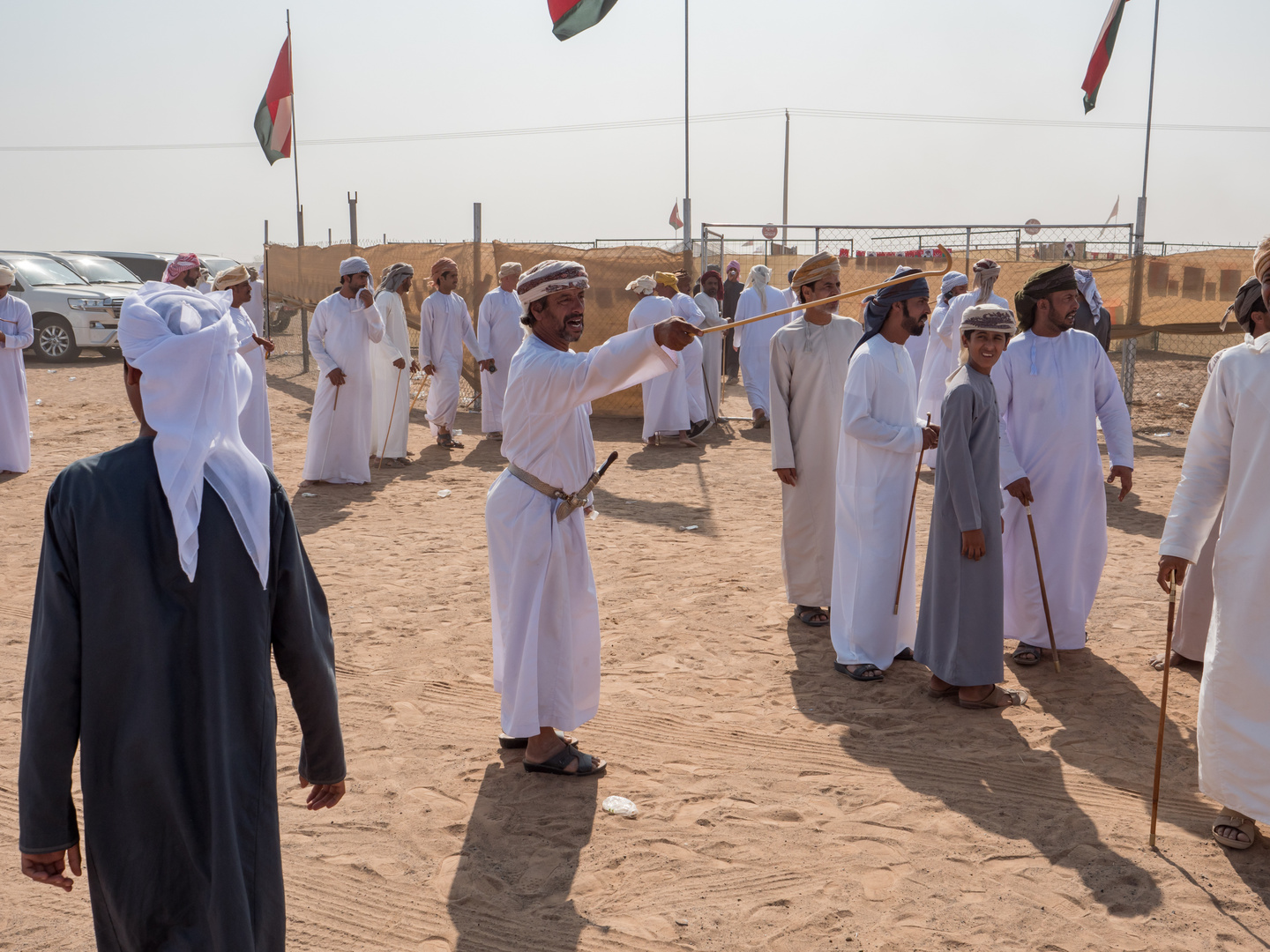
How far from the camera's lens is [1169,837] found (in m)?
3.40

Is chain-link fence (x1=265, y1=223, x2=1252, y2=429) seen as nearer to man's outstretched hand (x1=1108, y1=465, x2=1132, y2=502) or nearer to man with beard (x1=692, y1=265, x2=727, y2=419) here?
man with beard (x1=692, y1=265, x2=727, y2=419)

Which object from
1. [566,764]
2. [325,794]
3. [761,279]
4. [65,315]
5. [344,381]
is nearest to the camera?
[325,794]

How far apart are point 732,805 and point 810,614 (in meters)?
2.10

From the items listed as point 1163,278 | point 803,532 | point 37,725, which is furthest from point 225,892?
point 1163,278

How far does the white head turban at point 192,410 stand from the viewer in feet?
6.05

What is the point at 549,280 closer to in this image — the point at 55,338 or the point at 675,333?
the point at 675,333

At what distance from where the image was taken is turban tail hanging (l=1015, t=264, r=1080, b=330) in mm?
4820

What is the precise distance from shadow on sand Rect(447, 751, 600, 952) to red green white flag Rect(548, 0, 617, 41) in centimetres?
789

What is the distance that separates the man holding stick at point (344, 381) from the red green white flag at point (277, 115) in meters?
7.31

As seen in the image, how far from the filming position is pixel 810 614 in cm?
564

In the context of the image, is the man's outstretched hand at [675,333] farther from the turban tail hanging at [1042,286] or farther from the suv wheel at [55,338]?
the suv wheel at [55,338]

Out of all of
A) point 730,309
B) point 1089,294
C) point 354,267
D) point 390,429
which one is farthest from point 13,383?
point 730,309

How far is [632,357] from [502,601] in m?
1.07

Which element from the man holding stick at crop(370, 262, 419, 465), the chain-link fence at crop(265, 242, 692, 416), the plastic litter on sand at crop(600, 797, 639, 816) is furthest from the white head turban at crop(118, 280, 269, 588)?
the chain-link fence at crop(265, 242, 692, 416)
